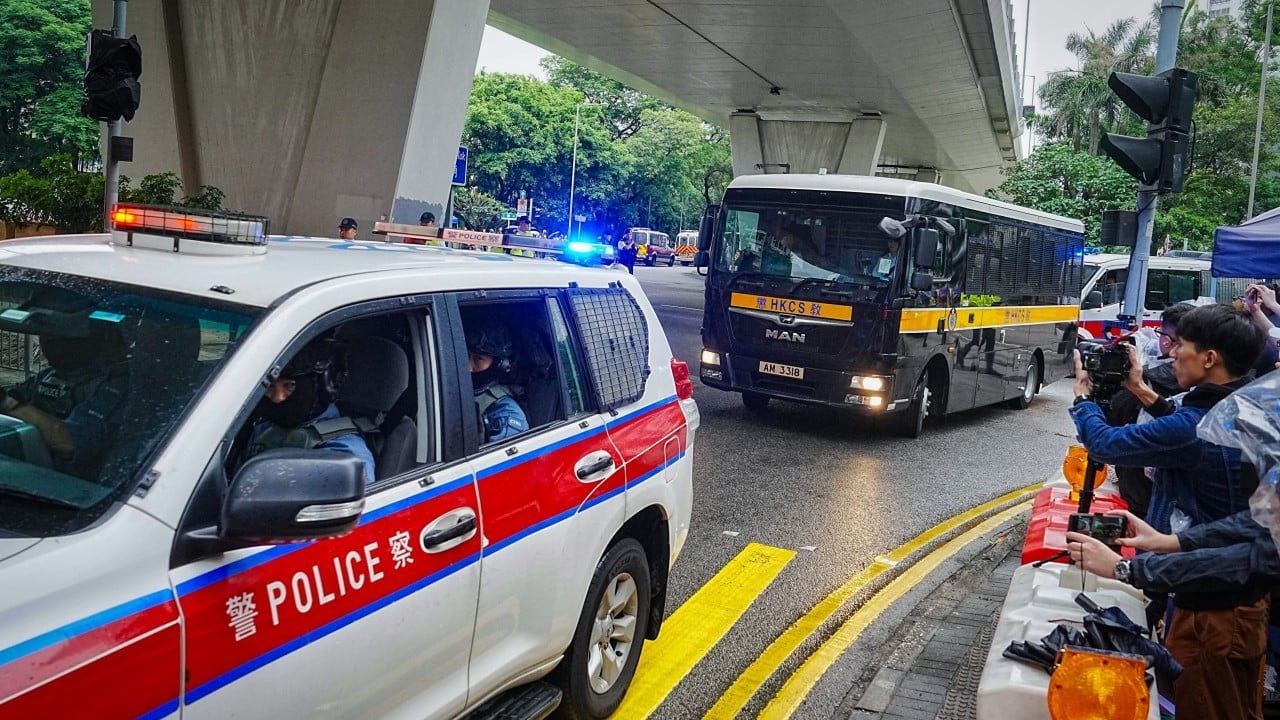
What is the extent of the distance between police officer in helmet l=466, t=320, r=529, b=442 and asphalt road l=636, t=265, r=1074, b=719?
1.58 meters

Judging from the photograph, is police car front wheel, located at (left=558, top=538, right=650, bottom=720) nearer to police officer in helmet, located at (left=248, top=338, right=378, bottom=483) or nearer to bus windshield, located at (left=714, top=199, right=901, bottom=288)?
police officer in helmet, located at (left=248, top=338, right=378, bottom=483)

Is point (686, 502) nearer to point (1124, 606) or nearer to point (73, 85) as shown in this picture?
point (1124, 606)

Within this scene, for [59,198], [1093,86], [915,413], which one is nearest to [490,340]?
[915,413]

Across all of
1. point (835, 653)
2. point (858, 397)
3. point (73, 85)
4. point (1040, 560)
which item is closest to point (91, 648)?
point (1040, 560)

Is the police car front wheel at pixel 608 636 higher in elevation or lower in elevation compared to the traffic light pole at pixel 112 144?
lower

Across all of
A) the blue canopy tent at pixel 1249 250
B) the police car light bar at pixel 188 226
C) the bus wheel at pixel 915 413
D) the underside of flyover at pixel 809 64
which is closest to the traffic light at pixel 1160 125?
the blue canopy tent at pixel 1249 250

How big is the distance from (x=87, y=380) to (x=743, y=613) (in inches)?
155

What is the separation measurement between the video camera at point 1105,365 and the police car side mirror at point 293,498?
8.58 feet

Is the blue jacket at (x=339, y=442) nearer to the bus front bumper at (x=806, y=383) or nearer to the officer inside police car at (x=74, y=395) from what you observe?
the officer inside police car at (x=74, y=395)

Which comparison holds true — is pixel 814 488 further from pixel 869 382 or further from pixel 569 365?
pixel 569 365

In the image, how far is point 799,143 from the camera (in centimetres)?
4028

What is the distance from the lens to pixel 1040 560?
4.52 m

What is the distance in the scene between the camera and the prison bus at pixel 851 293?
11.0 m

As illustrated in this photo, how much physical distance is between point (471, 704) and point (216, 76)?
16837 millimetres
